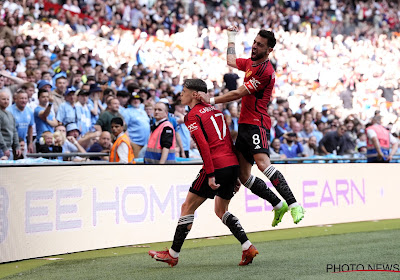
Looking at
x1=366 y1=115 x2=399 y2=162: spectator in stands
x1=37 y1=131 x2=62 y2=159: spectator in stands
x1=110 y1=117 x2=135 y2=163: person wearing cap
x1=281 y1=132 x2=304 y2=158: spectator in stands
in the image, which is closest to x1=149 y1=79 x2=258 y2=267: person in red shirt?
x1=110 y1=117 x2=135 y2=163: person wearing cap

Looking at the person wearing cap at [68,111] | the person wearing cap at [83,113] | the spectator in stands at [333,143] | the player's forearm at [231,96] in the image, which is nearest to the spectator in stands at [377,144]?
the spectator in stands at [333,143]

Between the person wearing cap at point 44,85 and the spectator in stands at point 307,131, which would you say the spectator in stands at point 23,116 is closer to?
the person wearing cap at point 44,85

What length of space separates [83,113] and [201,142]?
6597 mm

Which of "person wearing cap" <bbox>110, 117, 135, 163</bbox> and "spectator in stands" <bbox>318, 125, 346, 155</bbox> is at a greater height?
"person wearing cap" <bbox>110, 117, 135, 163</bbox>

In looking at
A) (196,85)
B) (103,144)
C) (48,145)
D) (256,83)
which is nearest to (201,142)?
(196,85)

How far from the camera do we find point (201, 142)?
21.4ft

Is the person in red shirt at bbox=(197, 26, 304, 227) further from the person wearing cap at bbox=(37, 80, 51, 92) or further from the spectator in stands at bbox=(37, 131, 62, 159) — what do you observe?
the person wearing cap at bbox=(37, 80, 51, 92)

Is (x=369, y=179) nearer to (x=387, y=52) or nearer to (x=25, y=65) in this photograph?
(x=25, y=65)

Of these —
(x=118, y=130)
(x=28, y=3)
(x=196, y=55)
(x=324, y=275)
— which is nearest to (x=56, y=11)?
(x=28, y=3)

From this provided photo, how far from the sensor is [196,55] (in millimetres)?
20812

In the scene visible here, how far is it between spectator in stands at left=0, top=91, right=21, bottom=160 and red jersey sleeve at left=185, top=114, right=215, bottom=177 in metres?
4.49

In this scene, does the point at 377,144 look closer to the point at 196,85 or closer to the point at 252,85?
the point at 252,85

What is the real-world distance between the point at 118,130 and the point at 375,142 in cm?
626

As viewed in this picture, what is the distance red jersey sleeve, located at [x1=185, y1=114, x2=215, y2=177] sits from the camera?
649 centimetres
